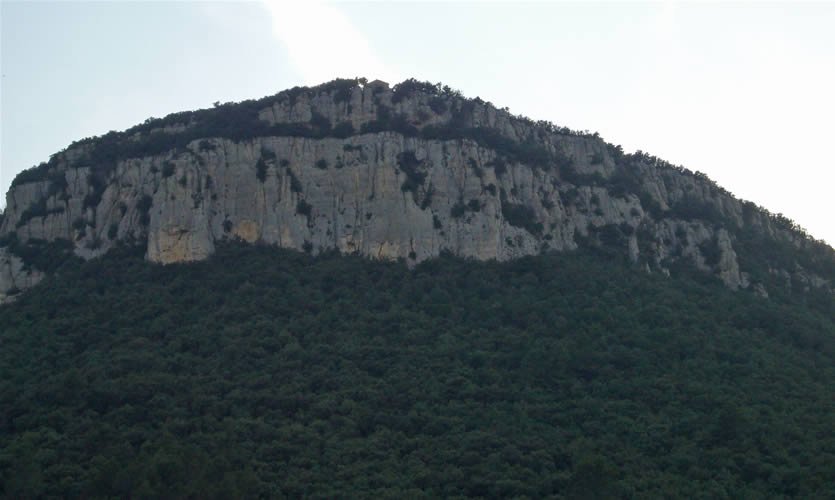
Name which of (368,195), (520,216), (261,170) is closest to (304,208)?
(261,170)

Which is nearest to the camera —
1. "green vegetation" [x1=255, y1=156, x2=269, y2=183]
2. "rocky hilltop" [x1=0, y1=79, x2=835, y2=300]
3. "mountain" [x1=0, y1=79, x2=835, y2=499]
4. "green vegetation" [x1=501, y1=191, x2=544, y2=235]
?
"mountain" [x1=0, y1=79, x2=835, y2=499]

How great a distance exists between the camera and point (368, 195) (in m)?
72.7

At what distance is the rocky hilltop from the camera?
234ft

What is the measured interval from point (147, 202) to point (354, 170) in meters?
13.0

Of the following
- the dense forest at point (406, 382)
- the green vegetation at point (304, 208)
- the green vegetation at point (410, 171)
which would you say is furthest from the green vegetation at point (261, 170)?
the green vegetation at point (410, 171)

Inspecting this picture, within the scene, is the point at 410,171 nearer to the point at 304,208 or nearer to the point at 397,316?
the point at 304,208

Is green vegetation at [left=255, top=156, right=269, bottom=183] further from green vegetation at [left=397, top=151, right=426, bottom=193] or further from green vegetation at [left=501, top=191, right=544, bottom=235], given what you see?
green vegetation at [left=501, top=191, right=544, bottom=235]

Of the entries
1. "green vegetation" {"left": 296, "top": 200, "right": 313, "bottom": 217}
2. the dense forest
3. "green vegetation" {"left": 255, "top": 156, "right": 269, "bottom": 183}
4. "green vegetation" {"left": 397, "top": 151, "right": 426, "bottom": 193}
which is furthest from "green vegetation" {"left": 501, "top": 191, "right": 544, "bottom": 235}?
"green vegetation" {"left": 255, "top": 156, "right": 269, "bottom": 183}

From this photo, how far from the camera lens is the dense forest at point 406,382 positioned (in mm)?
47906

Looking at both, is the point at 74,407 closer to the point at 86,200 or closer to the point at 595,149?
the point at 86,200

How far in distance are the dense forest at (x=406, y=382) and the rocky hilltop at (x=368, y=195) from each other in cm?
216

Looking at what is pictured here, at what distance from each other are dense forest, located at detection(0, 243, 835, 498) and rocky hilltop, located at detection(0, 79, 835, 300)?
7.07 feet

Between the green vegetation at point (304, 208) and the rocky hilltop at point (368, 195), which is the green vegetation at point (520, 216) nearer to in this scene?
the rocky hilltop at point (368, 195)

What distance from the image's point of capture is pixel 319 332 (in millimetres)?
A: 62312
